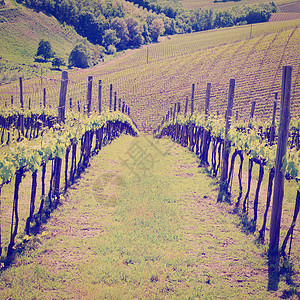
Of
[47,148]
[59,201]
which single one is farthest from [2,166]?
[59,201]

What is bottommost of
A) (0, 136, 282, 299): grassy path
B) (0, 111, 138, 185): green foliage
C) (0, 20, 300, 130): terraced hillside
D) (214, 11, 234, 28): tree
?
(0, 136, 282, 299): grassy path

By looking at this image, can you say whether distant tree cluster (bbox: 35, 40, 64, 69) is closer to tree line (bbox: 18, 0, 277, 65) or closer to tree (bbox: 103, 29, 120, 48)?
tree line (bbox: 18, 0, 277, 65)

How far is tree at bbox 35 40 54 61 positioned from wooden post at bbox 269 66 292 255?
72.6 meters

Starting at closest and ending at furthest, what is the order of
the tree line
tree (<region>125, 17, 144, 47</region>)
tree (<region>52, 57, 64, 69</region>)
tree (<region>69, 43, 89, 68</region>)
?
tree (<region>52, 57, 64, 69</region>) < tree (<region>69, 43, 89, 68</region>) < the tree line < tree (<region>125, 17, 144, 47</region>)

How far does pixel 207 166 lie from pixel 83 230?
5699 millimetres

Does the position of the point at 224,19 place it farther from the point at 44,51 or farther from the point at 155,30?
the point at 44,51

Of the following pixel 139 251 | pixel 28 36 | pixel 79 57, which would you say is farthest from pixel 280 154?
pixel 28 36

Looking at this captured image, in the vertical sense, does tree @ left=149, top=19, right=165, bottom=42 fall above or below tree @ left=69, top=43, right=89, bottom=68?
above

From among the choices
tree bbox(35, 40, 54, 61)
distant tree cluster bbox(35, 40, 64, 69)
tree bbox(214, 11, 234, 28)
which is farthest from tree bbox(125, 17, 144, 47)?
tree bbox(35, 40, 54, 61)

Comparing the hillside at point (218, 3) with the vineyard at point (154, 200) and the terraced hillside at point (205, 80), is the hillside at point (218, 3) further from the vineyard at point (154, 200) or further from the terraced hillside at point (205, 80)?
the vineyard at point (154, 200)

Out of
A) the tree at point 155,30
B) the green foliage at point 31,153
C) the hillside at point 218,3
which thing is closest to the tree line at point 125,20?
the tree at point 155,30

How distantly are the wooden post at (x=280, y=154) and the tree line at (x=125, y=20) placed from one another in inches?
3587

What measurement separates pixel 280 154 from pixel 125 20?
357ft

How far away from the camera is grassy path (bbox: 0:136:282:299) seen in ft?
11.5
